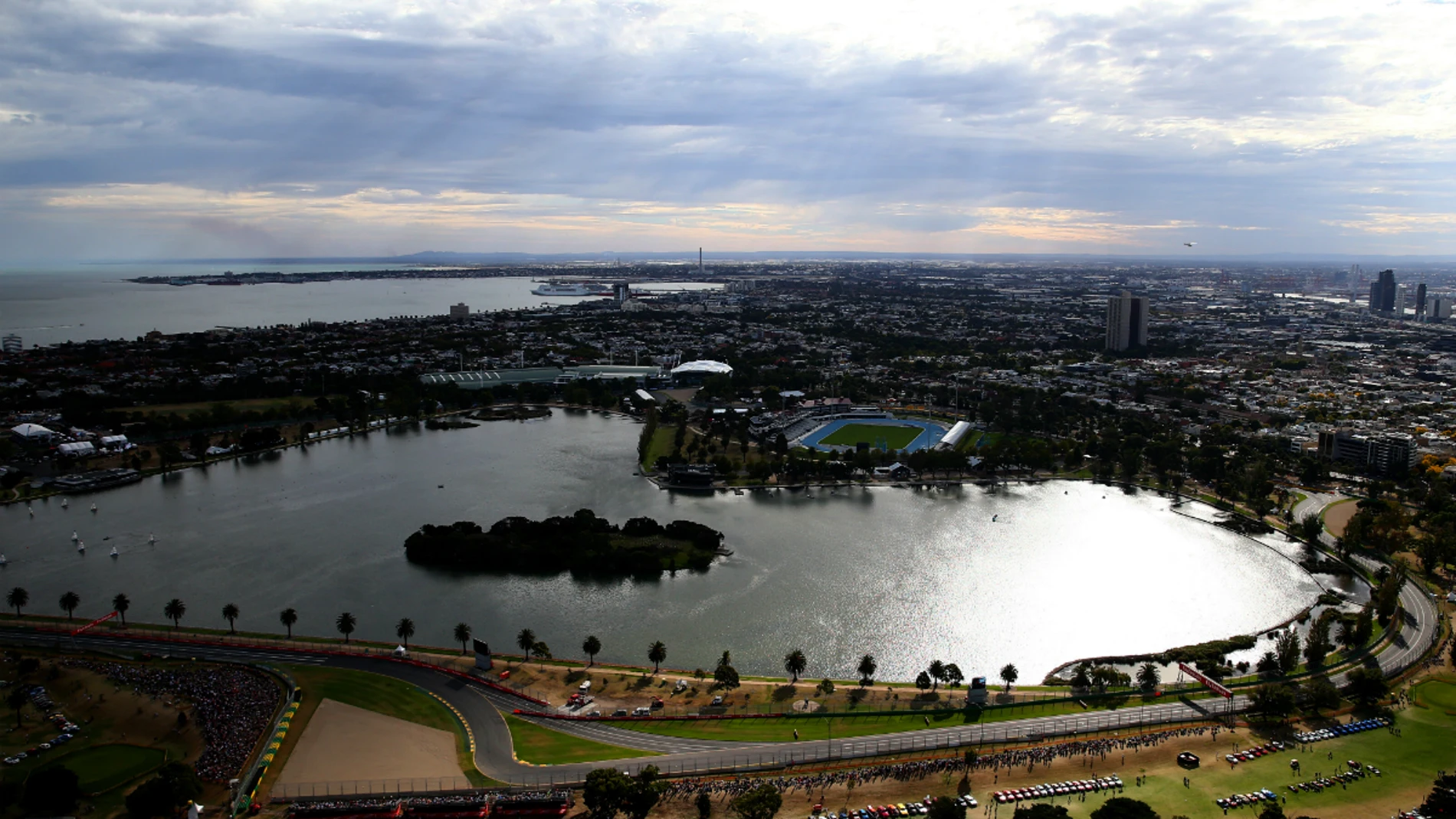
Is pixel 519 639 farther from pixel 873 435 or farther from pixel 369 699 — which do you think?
pixel 873 435

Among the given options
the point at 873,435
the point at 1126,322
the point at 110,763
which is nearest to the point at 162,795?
the point at 110,763

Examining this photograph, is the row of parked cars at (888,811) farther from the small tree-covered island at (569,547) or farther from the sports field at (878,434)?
the sports field at (878,434)

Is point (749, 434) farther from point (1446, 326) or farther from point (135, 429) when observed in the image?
Answer: point (1446, 326)

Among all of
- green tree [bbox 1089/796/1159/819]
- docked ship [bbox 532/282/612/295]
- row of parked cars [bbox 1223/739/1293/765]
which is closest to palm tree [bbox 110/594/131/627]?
green tree [bbox 1089/796/1159/819]

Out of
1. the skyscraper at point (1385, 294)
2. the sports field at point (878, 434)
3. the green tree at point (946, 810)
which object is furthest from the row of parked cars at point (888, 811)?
the skyscraper at point (1385, 294)

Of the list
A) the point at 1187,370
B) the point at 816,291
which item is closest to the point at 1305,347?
the point at 1187,370

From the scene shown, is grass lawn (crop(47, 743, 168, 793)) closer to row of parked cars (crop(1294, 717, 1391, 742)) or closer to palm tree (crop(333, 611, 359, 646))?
palm tree (crop(333, 611, 359, 646))
